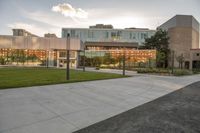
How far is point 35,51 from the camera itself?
4894cm

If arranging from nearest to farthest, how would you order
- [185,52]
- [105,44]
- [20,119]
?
1. [20,119]
2. [185,52]
3. [105,44]

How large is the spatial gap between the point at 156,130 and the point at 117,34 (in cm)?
8632

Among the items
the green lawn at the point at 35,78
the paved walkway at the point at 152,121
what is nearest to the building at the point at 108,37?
the green lawn at the point at 35,78

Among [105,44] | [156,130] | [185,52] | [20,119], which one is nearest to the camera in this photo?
[156,130]

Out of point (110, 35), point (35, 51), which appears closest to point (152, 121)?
point (35, 51)

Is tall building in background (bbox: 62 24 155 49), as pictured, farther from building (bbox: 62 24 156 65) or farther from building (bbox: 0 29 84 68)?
building (bbox: 0 29 84 68)

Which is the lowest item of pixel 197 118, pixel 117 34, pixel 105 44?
pixel 197 118

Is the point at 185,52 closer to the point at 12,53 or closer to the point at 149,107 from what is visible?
the point at 12,53

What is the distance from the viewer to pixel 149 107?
7039 millimetres

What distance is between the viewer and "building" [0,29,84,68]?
46.8 metres

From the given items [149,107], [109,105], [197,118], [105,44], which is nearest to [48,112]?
[109,105]

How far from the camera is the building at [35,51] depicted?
46.8 metres

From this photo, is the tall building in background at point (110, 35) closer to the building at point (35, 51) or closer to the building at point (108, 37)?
the building at point (108, 37)

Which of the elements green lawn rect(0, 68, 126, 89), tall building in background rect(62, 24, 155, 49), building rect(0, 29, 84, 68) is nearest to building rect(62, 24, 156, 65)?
tall building in background rect(62, 24, 155, 49)
